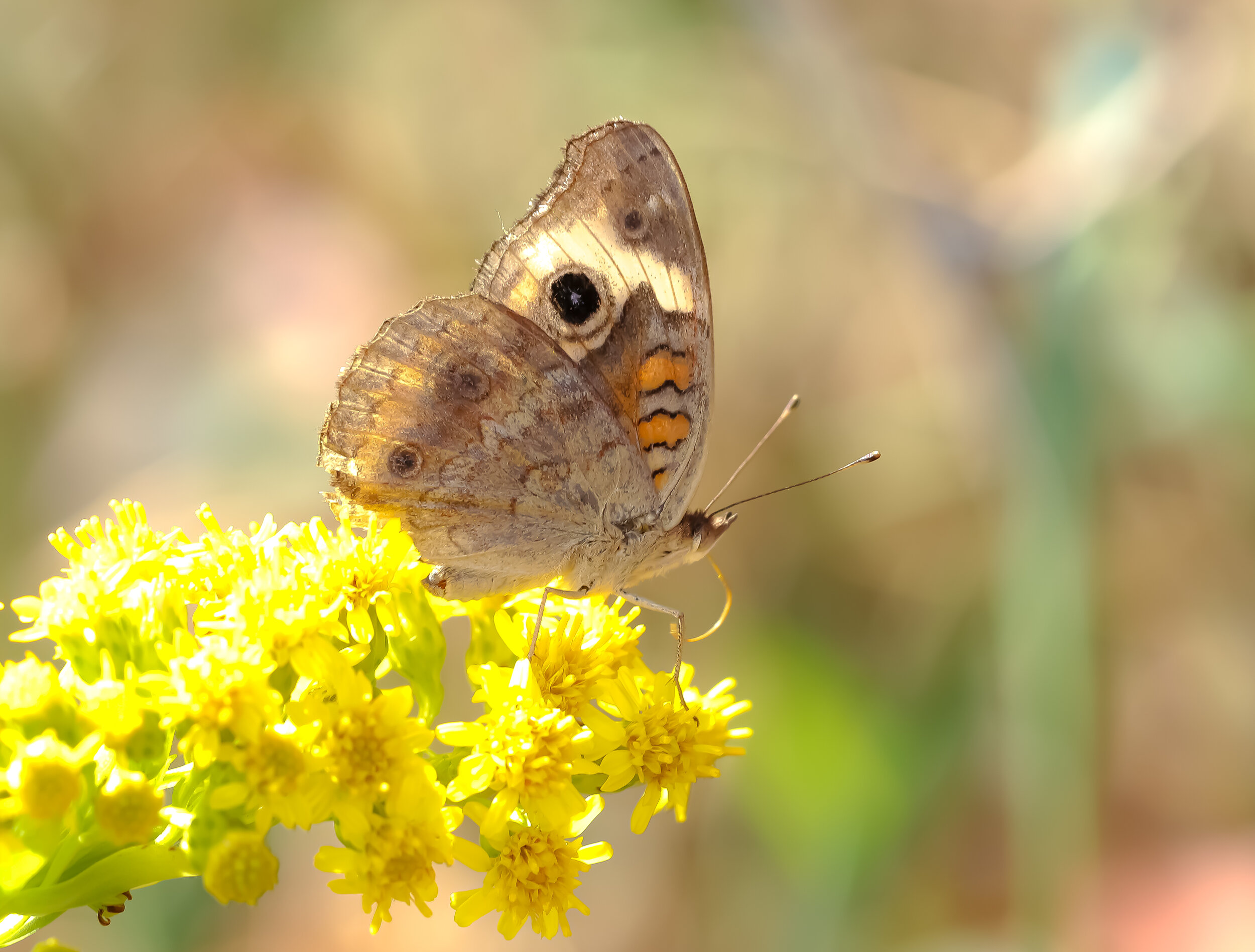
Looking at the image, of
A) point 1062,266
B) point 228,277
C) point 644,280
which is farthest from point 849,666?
point 228,277

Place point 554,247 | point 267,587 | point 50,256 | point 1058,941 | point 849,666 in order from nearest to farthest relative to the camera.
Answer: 1. point 267,587
2. point 554,247
3. point 1058,941
4. point 849,666
5. point 50,256

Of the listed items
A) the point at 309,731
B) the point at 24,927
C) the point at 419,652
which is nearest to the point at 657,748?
the point at 419,652

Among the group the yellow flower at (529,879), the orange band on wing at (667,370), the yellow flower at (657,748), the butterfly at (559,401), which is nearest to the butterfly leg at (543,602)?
the butterfly at (559,401)

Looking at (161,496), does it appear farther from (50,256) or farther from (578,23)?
(578,23)

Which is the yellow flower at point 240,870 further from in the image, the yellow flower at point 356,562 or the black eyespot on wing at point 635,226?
the black eyespot on wing at point 635,226

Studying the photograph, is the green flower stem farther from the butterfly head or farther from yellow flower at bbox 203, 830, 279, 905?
the butterfly head

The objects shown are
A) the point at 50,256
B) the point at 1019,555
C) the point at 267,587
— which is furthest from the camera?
the point at 50,256

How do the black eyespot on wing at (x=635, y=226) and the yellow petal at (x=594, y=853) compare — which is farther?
the black eyespot on wing at (x=635, y=226)

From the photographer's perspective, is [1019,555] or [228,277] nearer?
[1019,555]
